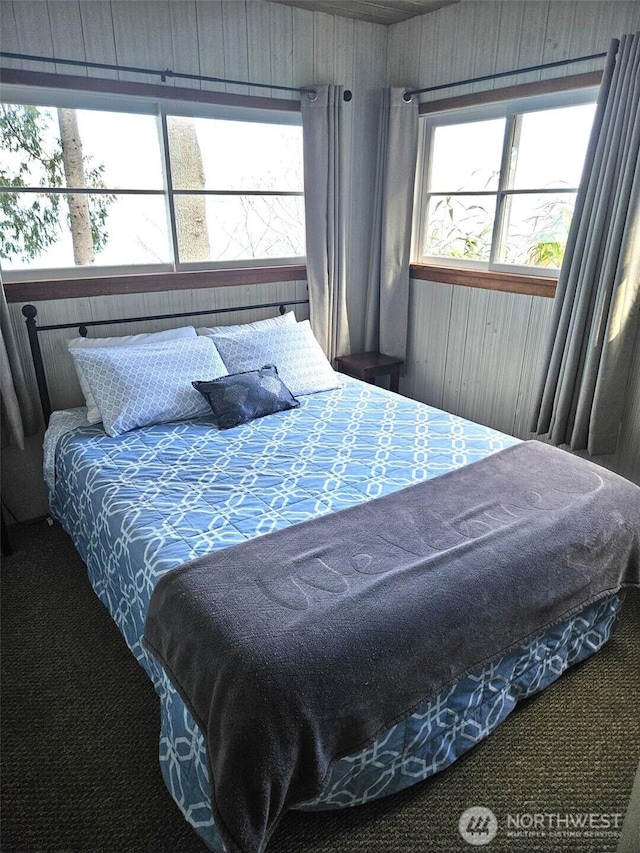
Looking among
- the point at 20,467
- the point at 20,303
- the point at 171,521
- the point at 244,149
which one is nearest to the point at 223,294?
the point at 244,149

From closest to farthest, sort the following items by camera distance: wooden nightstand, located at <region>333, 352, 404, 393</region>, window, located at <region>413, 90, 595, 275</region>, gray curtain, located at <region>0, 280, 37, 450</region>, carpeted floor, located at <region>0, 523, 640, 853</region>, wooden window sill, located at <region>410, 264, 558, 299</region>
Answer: carpeted floor, located at <region>0, 523, 640, 853</region>
gray curtain, located at <region>0, 280, 37, 450</region>
window, located at <region>413, 90, 595, 275</region>
wooden window sill, located at <region>410, 264, 558, 299</region>
wooden nightstand, located at <region>333, 352, 404, 393</region>

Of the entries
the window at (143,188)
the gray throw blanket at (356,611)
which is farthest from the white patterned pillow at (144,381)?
the gray throw blanket at (356,611)

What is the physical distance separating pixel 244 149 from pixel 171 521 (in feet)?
7.41

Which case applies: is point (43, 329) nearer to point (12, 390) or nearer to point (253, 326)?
point (12, 390)

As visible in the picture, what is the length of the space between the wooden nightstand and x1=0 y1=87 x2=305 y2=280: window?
27.4 inches

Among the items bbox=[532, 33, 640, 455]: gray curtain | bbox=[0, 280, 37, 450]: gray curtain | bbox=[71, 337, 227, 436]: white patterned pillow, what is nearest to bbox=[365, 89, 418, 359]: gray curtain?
bbox=[532, 33, 640, 455]: gray curtain

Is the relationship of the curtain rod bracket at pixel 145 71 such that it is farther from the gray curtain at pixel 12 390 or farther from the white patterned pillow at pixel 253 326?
the white patterned pillow at pixel 253 326

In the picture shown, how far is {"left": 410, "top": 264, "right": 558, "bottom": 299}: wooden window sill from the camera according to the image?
2904 mm

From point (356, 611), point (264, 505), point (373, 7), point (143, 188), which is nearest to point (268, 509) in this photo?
point (264, 505)

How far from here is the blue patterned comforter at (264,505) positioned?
1.49 metres

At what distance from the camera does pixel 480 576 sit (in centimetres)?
156

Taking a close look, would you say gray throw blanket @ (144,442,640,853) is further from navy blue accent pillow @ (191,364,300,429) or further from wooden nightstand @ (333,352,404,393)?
wooden nightstand @ (333,352,404,393)

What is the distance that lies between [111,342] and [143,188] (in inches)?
31.5

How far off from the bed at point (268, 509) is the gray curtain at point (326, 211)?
81cm
